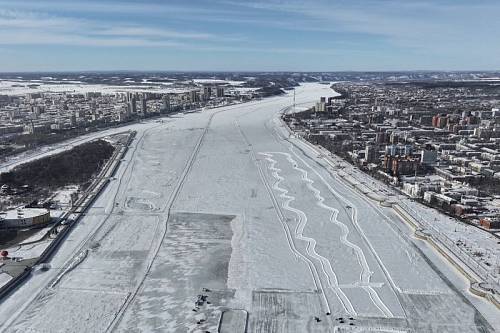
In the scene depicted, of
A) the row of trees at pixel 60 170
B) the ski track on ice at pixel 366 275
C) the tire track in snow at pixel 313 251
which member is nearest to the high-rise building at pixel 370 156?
the ski track on ice at pixel 366 275

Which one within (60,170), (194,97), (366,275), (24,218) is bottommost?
(366,275)

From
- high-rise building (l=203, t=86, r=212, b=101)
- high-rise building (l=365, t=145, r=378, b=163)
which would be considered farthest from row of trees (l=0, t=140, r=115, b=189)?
high-rise building (l=203, t=86, r=212, b=101)

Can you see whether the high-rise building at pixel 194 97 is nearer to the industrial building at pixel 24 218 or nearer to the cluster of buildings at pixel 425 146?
the cluster of buildings at pixel 425 146

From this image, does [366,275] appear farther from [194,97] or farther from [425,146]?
[194,97]

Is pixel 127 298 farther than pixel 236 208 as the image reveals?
No

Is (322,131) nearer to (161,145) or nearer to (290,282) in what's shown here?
(161,145)

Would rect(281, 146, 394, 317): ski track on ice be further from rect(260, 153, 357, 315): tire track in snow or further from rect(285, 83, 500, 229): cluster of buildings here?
rect(285, 83, 500, 229): cluster of buildings

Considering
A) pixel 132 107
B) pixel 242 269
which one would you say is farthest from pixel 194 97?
pixel 242 269

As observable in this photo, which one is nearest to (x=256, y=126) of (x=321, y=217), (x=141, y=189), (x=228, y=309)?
(x=141, y=189)
